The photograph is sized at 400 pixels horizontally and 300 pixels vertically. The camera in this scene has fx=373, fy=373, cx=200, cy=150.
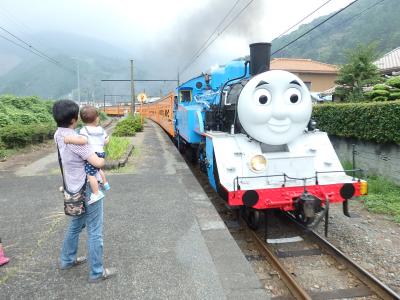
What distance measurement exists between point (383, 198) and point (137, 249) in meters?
5.04

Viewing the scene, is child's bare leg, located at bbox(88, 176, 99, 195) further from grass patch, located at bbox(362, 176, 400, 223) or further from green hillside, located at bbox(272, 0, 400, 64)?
green hillside, located at bbox(272, 0, 400, 64)

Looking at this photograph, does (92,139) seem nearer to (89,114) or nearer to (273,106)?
(89,114)

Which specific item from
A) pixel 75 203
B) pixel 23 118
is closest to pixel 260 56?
pixel 75 203

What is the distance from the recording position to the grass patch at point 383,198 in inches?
252

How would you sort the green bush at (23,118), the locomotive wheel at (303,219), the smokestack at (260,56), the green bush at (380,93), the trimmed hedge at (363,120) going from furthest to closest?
the green bush at (23,118) → the green bush at (380,93) → the trimmed hedge at (363,120) → the smokestack at (260,56) → the locomotive wheel at (303,219)

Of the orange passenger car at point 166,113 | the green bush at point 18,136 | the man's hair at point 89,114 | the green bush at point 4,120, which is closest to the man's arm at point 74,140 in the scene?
the man's hair at point 89,114

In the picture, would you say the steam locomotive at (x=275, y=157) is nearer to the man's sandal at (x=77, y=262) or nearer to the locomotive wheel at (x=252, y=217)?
the locomotive wheel at (x=252, y=217)

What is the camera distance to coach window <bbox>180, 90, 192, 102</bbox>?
428 inches

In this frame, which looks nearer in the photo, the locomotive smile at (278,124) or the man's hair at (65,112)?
the man's hair at (65,112)

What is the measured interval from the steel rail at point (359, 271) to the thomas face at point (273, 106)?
147 centimetres

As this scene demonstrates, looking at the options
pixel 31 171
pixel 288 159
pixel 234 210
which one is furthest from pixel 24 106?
pixel 288 159

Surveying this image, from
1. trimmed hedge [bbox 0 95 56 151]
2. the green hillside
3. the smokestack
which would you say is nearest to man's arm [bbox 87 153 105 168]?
the smokestack

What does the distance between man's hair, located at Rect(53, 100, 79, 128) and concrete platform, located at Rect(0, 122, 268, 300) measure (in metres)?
1.40

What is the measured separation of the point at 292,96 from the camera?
532cm
